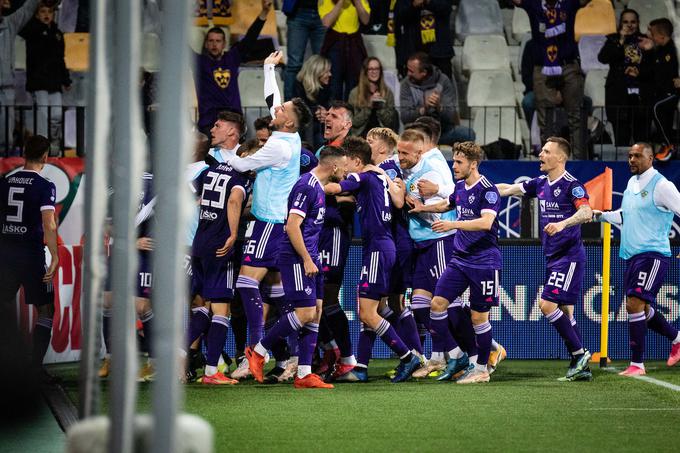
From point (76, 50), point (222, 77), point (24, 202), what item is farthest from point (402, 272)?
point (76, 50)

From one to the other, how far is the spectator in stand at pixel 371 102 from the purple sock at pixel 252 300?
455 centimetres

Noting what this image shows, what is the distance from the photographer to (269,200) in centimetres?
988

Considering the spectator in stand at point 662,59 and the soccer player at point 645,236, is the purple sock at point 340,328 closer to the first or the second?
the soccer player at point 645,236

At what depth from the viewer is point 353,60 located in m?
15.2

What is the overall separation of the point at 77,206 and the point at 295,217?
4.05 meters

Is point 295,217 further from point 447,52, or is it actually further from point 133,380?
→ point 447,52


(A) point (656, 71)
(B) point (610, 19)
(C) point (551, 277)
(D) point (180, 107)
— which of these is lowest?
(C) point (551, 277)

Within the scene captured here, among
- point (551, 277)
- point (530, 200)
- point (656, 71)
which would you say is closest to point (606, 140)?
point (656, 71)

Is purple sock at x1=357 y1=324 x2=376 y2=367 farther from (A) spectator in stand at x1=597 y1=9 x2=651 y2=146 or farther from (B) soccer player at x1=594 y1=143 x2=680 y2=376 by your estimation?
(A) spectator in stand at x1=597 y1=9 x2=651 y2=146

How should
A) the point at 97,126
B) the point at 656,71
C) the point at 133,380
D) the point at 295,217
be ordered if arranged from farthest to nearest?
the point at 656,71 → the point at 295,217 → the point at 97,126 → the point at 133,380

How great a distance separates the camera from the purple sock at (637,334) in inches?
422

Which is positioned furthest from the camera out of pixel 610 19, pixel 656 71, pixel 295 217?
pixel 610 19

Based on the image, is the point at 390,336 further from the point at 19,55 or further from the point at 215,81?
the point at 19,55

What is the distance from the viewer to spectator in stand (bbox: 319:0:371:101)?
15.1m
